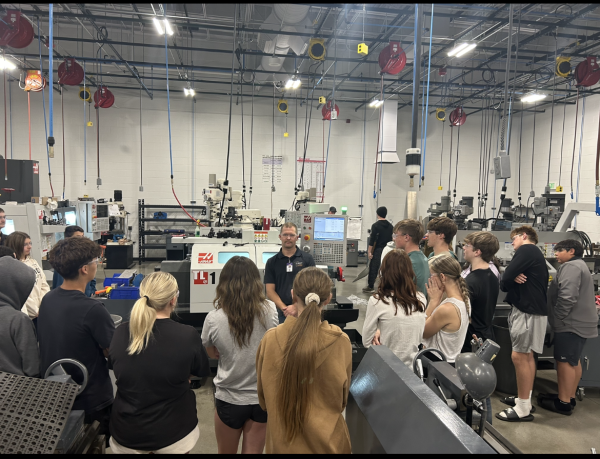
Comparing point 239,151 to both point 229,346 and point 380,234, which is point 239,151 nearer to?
point 380,234

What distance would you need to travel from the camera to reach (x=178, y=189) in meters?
8.92

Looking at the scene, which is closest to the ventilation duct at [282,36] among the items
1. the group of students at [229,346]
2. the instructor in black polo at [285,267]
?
the instructor in black polo at [285,267]

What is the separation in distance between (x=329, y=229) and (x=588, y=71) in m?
4.97

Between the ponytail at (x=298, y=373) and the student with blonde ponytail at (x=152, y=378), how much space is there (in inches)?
16.6

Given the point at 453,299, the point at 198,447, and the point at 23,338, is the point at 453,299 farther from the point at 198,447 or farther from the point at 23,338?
the point at 23,338

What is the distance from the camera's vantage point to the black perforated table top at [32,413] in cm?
112

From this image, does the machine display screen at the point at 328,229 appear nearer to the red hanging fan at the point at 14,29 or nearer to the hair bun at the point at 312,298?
the hair bun at the point at 312,298

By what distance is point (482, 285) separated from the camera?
2.47 m

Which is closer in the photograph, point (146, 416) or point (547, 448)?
point (146, 416)

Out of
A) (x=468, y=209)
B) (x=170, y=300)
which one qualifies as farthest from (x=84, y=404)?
(x=468, y=209)

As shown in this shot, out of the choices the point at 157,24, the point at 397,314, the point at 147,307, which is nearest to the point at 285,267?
the point at 397,314

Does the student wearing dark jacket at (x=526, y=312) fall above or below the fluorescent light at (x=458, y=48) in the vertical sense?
below

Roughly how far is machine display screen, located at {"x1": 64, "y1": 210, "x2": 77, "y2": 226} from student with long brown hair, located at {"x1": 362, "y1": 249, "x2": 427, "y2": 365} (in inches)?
218

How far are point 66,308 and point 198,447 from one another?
141 cm
